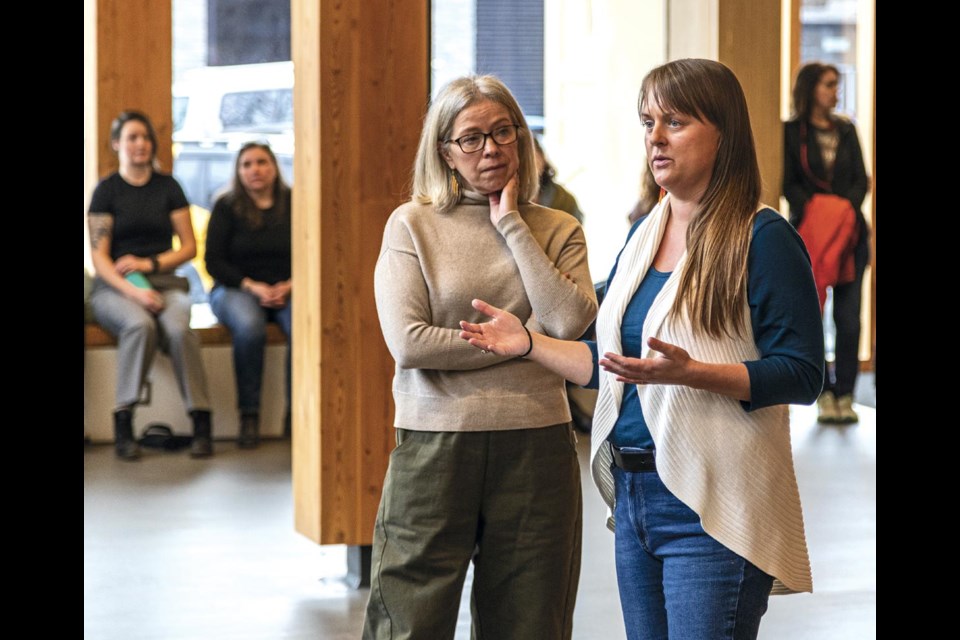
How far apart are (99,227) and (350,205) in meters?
3.64

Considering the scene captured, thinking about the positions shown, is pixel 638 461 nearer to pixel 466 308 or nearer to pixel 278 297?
pixel 466 308

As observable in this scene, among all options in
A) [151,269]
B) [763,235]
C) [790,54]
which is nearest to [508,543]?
[763,235]

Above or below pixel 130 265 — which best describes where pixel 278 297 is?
below

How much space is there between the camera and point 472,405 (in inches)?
113

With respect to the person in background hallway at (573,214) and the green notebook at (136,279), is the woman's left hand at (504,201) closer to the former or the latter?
the person in background hallway at (573,214)

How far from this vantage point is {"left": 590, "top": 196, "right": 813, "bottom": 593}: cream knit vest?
6.98 feet

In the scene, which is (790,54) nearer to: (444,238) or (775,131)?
(775,131)

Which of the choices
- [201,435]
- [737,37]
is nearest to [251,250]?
[201,435]

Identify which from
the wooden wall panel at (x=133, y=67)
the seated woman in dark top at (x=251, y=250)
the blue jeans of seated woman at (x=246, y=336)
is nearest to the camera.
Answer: the blue jeans of seated woman at (x=246, y=336)

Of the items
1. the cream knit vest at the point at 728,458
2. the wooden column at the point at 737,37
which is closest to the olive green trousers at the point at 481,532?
the cream knit vest at the point at 728,458

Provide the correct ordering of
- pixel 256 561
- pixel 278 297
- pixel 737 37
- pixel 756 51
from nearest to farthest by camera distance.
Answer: pixel 256 561, pixel 737 37, pixel 756 51, pixel 278 297

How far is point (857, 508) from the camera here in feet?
19.4

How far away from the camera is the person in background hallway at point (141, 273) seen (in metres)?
7.36
